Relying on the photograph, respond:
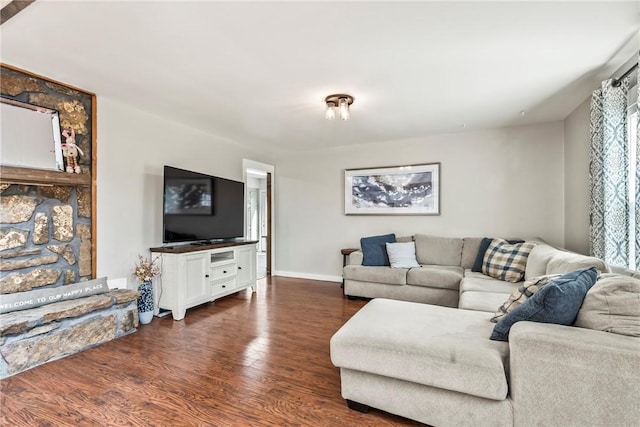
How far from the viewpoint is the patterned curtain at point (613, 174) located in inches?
93.6

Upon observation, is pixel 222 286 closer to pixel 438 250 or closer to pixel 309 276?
pixel 309 276

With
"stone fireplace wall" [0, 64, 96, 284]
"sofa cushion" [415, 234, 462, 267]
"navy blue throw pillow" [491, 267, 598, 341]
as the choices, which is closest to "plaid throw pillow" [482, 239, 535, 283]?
"sofa cushion" [415, 234, 462, 267]

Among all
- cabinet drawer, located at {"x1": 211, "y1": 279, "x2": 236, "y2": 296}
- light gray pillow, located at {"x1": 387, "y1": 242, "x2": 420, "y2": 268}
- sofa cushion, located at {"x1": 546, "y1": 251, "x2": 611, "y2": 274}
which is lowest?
cabinet drawer, located at {"x1": 211, "y1": 279, "x2": 236, "y2": 296}

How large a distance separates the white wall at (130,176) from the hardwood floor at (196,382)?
87 cm

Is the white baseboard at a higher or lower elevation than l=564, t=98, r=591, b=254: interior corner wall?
lower

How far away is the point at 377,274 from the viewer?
400cm

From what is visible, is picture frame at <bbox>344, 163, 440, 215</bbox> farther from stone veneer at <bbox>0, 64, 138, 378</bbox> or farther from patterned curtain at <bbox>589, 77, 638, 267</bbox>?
stone veneer at <bbox>0, 64, 138, 378</bbox>

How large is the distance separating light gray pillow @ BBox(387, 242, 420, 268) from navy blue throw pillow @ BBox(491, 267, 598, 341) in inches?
97.1

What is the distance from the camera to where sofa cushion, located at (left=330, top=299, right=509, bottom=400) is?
56.6 inches

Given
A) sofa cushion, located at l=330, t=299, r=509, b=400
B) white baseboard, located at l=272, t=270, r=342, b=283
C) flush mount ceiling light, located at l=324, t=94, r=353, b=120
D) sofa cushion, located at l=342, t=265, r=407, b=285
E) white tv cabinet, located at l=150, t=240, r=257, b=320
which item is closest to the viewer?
sofa cushion, located at l=330, t=299, r=509, b=400

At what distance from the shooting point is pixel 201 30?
193 cm

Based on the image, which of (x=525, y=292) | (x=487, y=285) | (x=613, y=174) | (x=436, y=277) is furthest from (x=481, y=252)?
(x=525, y=292)

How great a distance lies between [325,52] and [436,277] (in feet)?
9.13

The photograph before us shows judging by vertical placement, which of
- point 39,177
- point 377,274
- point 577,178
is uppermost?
point 577,178
